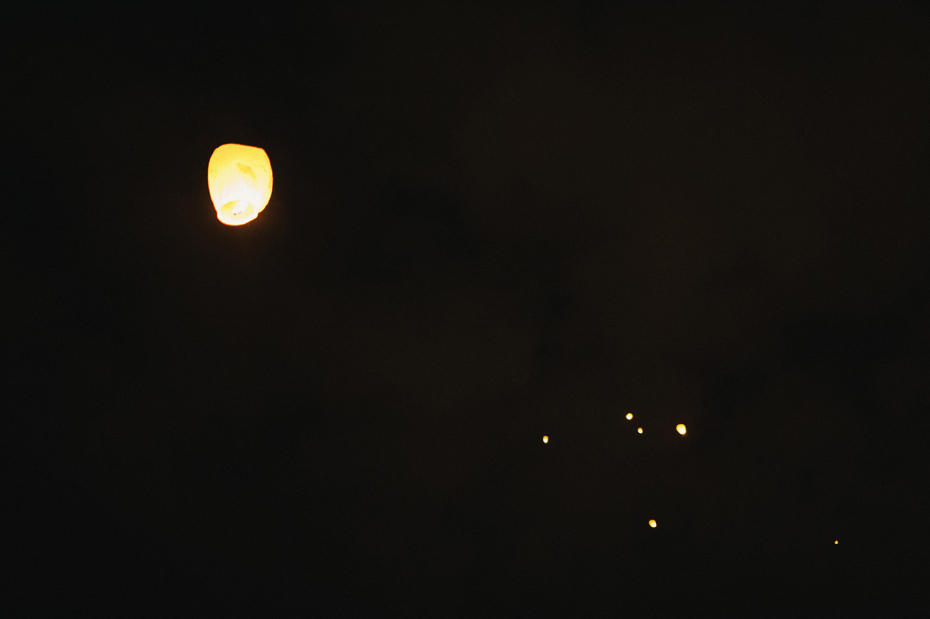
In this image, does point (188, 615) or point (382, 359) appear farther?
point (382, 359)

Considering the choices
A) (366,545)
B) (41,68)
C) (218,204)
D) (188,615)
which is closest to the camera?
(218,204)

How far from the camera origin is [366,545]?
4.21 m

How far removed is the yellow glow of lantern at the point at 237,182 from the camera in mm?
2262

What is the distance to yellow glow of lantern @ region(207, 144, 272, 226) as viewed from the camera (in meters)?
2.26

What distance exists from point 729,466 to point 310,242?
131 inches

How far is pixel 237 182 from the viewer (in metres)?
2.26

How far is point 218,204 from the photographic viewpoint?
228 cm

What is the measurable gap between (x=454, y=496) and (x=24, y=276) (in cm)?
311

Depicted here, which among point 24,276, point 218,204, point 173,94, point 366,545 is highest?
point 173,94

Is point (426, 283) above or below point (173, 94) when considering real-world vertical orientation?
below

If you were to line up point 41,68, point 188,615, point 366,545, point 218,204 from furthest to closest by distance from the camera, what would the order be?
1. point 366,545
2. point 188,615
3. point 41,68
4. point 218,204

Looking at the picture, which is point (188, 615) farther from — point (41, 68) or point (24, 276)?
point (41, 68)

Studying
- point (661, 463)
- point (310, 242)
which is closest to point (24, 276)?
point (310, 242)

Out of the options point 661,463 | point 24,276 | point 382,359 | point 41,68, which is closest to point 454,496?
point 382,359
